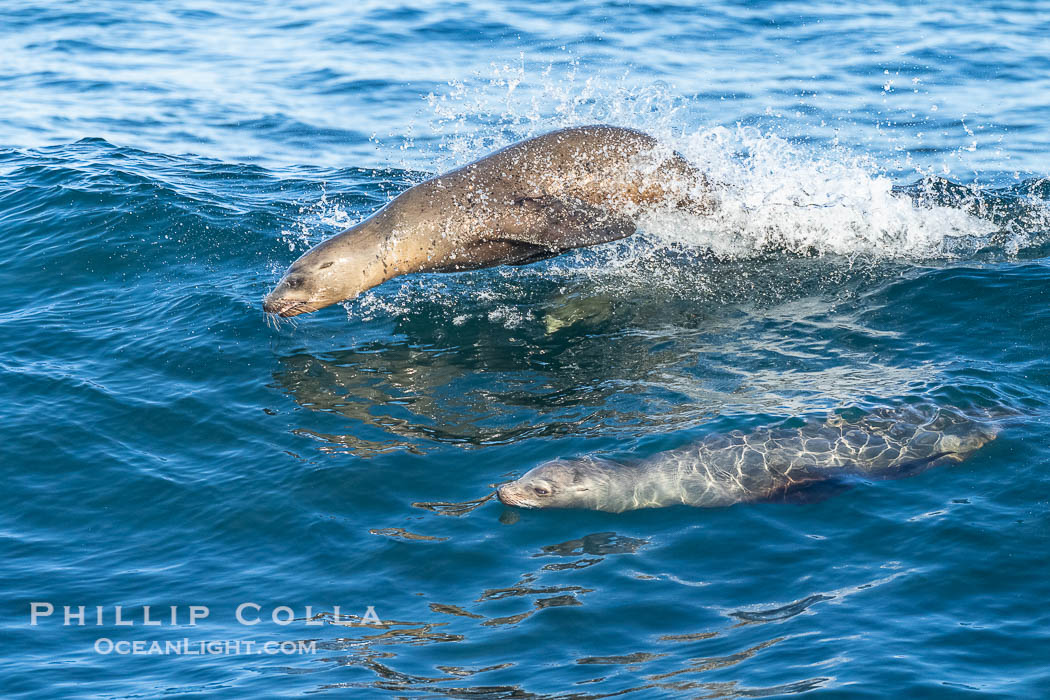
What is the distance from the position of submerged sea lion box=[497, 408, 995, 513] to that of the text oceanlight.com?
216cm

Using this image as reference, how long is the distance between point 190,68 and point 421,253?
1468 cm

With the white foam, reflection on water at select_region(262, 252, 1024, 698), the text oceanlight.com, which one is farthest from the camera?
the white foam

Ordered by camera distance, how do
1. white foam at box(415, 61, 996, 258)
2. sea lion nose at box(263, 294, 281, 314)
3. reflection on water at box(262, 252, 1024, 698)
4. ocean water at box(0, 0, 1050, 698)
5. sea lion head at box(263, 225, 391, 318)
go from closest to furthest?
reflection on water at box(262, 252, 1024, 698) → ocean water at box(0, 0, 1050, 698) → sea lion nose at box(263, 294, 281, 314) → sea lion head at box(263, 225, 391, 318) → white foam at box(415, 61, 996, 258)

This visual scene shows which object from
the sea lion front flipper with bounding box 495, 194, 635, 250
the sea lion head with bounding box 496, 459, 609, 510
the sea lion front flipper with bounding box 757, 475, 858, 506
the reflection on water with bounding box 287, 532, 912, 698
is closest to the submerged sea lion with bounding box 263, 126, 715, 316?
the sea lion front flipper with bounding box 495, 194, 635, 250

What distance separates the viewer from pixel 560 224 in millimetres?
12000

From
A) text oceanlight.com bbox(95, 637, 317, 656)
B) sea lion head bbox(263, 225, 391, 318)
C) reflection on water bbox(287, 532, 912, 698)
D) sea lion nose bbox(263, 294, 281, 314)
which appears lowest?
text oceanlight.com bbox(95, 637, 317, 656)

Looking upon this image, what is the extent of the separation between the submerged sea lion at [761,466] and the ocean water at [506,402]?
7.2 inches

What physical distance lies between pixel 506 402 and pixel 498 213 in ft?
8.04

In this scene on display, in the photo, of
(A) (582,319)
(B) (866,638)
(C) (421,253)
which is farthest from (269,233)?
(B) (866,638)

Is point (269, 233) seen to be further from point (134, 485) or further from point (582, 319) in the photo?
point (134, 485)

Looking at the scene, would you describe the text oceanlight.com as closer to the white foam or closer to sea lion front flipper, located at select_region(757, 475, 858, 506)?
sea lion front flipper, located at select_region(757, 475, 858, 506)

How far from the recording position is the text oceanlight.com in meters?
7.44

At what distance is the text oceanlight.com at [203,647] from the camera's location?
744 cm

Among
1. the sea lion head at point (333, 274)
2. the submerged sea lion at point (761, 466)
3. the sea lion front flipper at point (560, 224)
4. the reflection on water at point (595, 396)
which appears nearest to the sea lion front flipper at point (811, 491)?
the submerged sea lion at point (761, 466)
